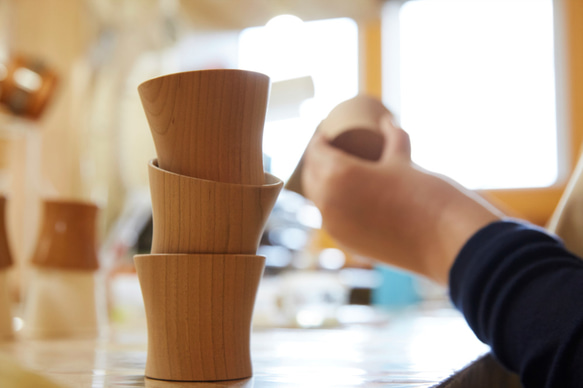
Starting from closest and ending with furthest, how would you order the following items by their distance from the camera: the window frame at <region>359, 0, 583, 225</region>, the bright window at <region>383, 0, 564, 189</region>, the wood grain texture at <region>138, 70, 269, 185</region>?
the wood grain texture at <region>138, 70, 269, 185</region> → the window frame at <region>359, 0, 583, 225</region> → the bright window at <region>383, 0, 564, 189</region>

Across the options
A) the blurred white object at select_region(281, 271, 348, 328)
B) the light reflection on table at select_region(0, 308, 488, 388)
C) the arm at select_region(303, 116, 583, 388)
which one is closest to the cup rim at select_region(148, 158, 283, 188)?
the light reflection on table at select_region(0, 308, 488, 388)

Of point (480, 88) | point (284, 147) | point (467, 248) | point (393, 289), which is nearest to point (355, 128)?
point (467, 248)

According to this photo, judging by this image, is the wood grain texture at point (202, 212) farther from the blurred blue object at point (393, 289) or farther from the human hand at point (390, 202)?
the blurred blue object at point (393, 289)

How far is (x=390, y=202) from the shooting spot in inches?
24.9

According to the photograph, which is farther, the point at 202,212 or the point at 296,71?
the point at 296,71

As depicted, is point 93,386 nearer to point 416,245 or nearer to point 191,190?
point 191,190

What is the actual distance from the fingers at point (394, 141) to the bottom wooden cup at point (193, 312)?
357 mm

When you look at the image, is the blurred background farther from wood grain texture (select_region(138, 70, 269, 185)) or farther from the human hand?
wood grain texture (select_region(138, 70, 269, 185))

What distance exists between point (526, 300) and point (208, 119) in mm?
260

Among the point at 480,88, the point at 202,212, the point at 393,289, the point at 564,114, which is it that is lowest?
the point at 393,289

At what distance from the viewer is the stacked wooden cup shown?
30cm

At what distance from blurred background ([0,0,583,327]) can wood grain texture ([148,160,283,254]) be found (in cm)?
44

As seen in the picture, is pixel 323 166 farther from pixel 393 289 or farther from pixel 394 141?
pixel 393 289

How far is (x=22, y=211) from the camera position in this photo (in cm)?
168
